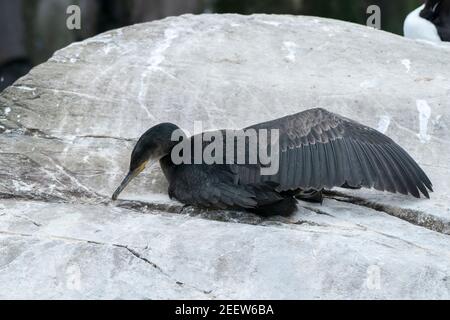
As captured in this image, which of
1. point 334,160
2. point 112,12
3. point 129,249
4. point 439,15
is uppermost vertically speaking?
point 334,160

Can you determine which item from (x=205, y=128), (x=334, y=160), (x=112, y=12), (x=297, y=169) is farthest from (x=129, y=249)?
(x=112, y=12)

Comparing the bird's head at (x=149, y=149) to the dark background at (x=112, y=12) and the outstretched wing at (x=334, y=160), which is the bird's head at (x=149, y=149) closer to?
the outstretched wing at (x=334, y=160)

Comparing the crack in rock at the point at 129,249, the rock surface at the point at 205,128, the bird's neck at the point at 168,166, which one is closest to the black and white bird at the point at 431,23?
the rock surface at the point at 205,128

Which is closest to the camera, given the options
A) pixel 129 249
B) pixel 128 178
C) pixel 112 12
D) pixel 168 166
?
pixel 129 249

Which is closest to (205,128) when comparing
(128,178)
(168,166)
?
(168,166)

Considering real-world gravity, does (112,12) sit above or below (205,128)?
below

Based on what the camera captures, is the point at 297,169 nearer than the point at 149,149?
Yes

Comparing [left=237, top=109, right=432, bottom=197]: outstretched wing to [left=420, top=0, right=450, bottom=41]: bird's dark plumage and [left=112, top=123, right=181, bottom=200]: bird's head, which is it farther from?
[left=420, top=0, right=450, bottom=41]: bird's dark plumage

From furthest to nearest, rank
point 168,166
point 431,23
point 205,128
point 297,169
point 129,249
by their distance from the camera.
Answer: point 431,23
point 205,128
point 168,166
point 297,169
point 129,249

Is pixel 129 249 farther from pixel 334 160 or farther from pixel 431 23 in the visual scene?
pixel 431 23

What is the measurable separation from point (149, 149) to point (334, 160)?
867 mm

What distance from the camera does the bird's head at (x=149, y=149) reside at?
202 inches

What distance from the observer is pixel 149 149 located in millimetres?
5156
